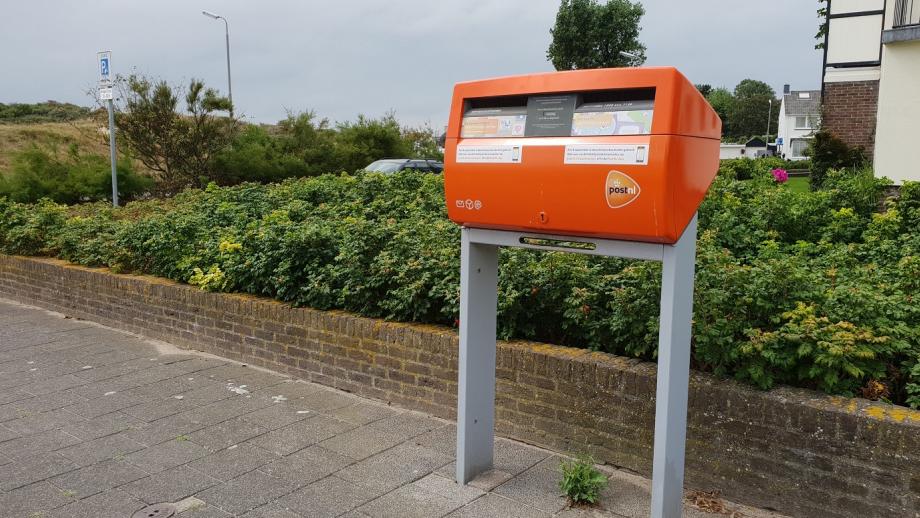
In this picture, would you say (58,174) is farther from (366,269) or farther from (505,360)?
(505,360)

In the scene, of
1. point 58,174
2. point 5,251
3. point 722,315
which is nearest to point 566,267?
point 722,315

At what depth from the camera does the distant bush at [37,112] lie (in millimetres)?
60153

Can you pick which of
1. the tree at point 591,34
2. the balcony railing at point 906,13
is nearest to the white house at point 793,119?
the tree at point 591,34

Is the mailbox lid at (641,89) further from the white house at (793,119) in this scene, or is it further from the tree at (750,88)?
the tree at (750,88)

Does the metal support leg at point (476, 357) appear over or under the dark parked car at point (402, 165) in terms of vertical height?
under

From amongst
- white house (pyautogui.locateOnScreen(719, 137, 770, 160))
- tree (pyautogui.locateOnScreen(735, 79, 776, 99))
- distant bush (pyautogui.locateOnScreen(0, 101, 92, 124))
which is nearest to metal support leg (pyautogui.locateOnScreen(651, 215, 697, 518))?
white house (pyautogui.locateOnScreen(719, 137, 770, 160))

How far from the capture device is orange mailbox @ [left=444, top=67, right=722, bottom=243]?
287 centimetres

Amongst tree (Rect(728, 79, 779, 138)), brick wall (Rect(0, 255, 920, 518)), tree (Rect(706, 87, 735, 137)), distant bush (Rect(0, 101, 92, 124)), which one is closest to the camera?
brick wall (Rect(0, 255, 920, 518))

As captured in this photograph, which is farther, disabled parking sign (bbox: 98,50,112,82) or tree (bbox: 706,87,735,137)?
tree (bbox: 706,87,735,137)

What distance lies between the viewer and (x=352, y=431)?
468 cm

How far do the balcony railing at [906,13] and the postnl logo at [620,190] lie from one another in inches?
506

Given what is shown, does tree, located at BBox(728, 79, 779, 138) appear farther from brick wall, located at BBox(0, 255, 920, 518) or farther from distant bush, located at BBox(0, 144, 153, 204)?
brick wall, located at BBox(0, 255, 920, 518)

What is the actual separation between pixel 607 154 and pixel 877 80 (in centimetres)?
1694

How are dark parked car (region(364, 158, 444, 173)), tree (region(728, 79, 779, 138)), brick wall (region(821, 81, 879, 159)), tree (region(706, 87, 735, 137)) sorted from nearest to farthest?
brick wall (region(821, 81, 879, 159)) → dark parked car (region(364, 158, 444, 173)) → tree (region(706, 87, 735, 137)) → tree (region(728, 79, 779, 138))
